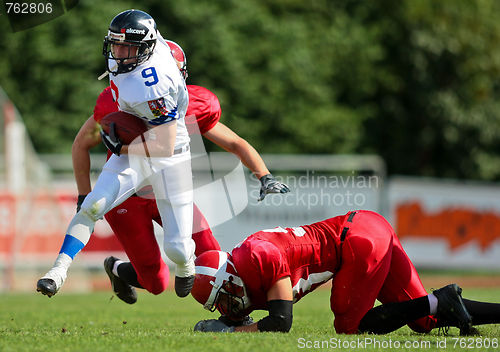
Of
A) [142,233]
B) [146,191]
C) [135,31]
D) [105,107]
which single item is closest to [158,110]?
[135,31]

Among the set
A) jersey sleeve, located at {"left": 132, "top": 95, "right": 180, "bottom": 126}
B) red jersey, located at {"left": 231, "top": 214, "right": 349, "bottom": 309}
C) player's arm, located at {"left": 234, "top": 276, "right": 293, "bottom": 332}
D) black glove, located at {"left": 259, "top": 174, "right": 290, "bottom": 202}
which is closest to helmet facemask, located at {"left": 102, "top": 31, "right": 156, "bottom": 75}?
jersey sleeve, located at {"left": 132, "top": 95, "right": 180, "bottom": 126}

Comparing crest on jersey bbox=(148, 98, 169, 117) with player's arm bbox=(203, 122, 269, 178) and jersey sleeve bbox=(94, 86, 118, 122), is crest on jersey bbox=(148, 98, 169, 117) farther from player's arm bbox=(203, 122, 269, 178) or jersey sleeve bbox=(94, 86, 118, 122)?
player's arm bbox=(203, 122, 269, 178)

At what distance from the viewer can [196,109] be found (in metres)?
5.31

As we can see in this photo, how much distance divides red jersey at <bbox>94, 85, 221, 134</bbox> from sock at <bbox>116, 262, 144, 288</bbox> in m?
1.16

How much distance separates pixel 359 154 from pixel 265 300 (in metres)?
14.9

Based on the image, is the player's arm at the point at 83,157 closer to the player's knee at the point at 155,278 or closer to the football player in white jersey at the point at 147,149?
the football player in white jersey at the point at 147,149

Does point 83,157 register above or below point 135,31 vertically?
below

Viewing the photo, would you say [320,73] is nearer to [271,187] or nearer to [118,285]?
[118,285]

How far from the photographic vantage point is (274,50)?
60.3 ft

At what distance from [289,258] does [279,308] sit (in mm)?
327

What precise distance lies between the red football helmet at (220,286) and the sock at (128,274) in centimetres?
126

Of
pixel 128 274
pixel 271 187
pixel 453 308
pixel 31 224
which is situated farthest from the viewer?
pixel 31 224

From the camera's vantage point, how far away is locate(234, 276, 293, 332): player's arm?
4.36 meters

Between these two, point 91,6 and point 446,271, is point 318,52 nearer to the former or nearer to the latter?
point 91,6
